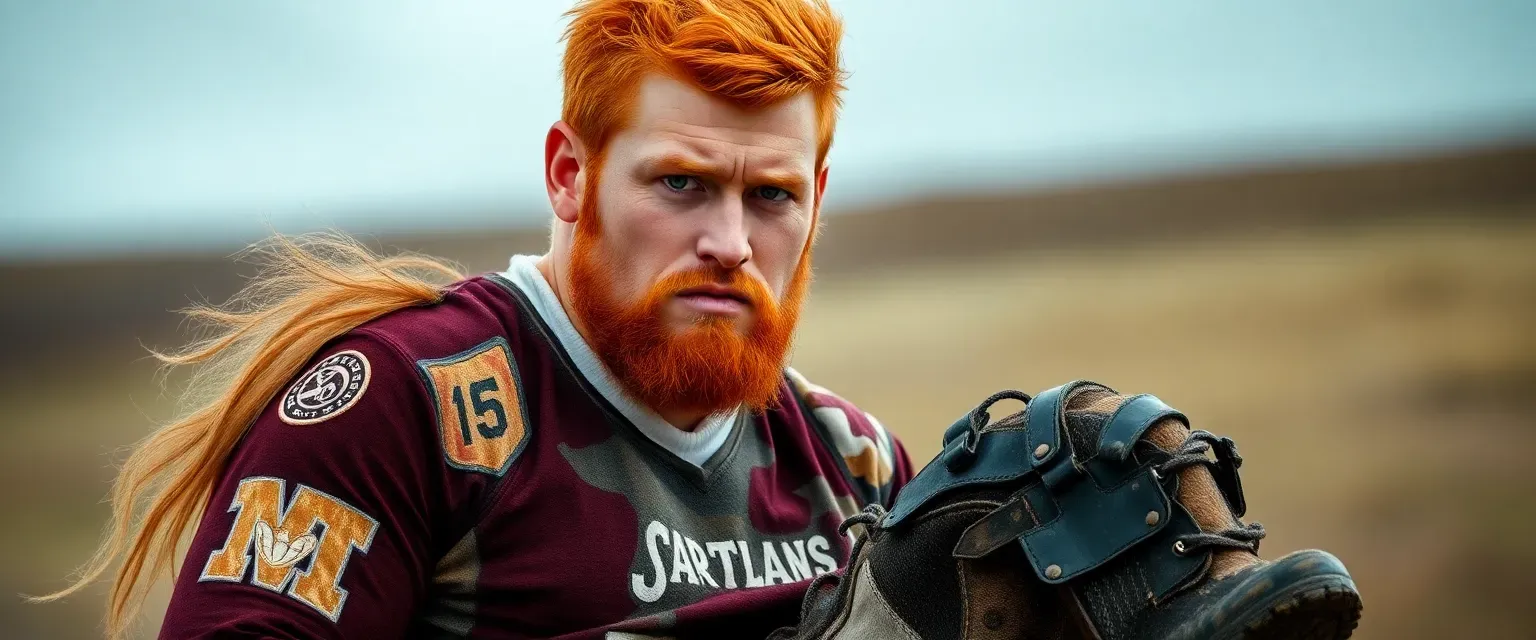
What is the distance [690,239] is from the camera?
127 inches

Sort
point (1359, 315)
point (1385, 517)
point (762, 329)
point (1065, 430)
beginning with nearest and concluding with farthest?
point (1065, 430)
point (762, 329)
point (1385, 517)
point (1359, 315)

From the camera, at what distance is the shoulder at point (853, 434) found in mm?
3934

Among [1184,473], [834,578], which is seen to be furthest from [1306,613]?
[834,578]

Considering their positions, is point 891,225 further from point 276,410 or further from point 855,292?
point 276,410

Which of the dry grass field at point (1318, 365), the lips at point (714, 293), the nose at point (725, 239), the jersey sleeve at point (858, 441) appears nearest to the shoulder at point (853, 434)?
the jersey sleeve at point (858, 441)

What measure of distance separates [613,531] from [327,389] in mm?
702

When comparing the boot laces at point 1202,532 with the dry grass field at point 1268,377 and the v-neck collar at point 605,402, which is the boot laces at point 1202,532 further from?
the dry grass field at point 1268,377

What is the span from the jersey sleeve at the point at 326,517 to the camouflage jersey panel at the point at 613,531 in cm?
12

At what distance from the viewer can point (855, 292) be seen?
22562 mm

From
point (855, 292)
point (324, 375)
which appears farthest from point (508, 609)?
point (855, 292)

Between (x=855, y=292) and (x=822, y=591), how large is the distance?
19.6m

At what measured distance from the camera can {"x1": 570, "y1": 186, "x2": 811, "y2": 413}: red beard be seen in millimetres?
3270

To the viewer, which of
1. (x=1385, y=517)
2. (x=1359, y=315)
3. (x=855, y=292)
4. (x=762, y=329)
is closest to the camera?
(x=762, y=329)

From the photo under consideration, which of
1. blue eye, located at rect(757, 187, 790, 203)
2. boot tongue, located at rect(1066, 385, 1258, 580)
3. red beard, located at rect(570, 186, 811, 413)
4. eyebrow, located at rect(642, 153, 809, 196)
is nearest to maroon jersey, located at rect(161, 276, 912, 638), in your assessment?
red beard, located at rect(570, 186, 811, 413)
